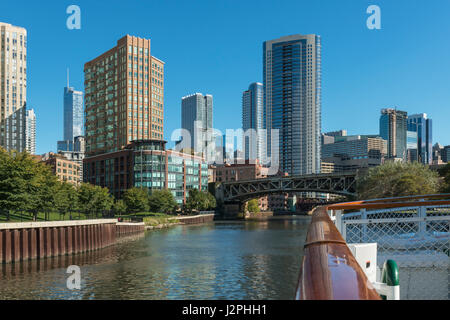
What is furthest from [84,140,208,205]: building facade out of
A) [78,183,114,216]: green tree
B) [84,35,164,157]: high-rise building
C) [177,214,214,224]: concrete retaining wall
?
[78,183,114,216]: green tree

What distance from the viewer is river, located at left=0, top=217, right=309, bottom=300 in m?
23.3

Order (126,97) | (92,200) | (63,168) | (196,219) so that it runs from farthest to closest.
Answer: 1. (63,168)
2. (126,97)
3. (196,219)
4. (92,200)

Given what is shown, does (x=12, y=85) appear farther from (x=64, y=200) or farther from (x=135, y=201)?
(x=64, y=200)

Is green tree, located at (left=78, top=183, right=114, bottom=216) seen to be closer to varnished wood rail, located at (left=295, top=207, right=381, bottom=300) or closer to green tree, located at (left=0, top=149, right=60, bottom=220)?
green tree, located at (left=0, top=149, right=60, bottom=220)

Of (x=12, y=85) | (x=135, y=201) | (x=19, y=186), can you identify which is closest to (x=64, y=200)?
(x=19, y=186)

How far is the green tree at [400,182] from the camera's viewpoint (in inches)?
2245

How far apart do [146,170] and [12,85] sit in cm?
7736

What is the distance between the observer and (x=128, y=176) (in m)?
124

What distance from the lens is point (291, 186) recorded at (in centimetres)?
14350
